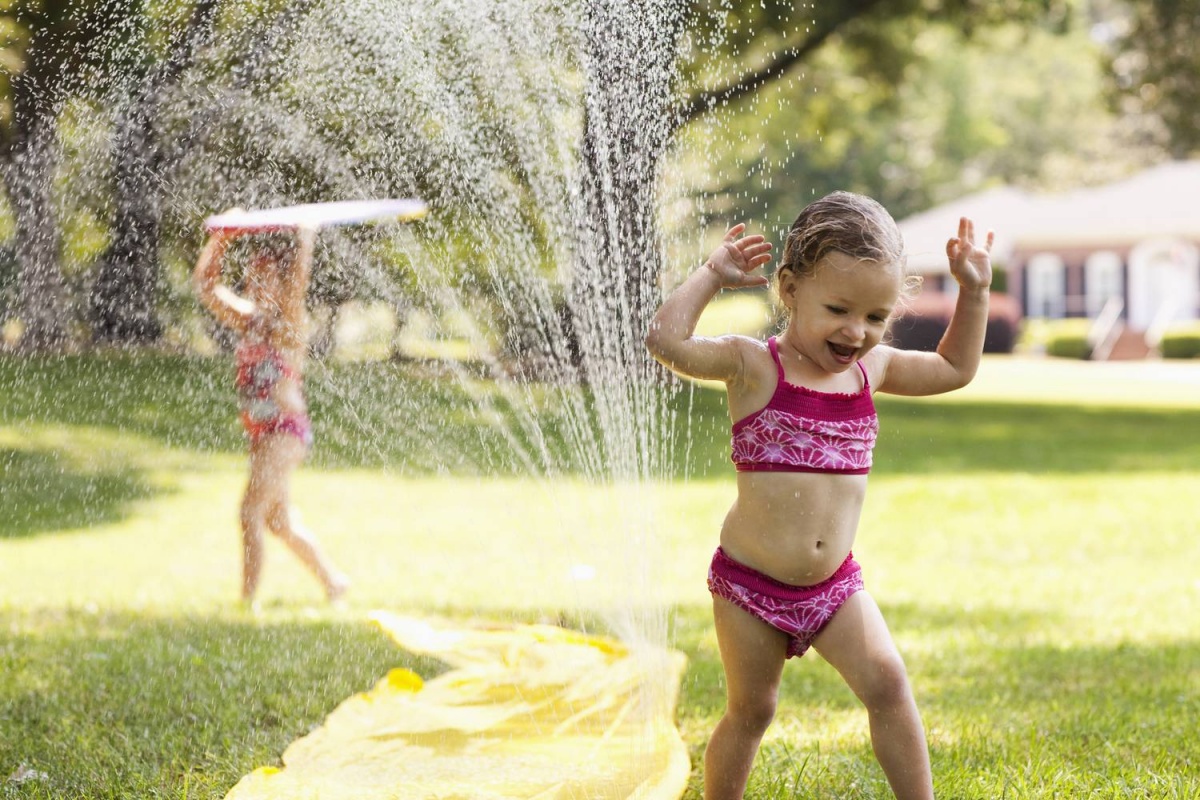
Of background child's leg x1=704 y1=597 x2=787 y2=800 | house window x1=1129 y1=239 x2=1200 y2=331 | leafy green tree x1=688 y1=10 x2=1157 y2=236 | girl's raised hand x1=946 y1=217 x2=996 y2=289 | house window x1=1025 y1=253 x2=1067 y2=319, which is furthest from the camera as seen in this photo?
house window x1=1025 y1=253 x2=1067 y2=319

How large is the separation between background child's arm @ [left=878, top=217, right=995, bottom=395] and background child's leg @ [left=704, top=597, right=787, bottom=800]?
62cm

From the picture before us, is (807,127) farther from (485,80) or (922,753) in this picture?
(922,753)

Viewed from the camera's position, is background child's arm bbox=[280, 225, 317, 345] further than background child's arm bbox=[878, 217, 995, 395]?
Yes

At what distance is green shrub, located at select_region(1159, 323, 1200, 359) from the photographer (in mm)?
27297

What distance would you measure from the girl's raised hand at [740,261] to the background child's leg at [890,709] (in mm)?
716

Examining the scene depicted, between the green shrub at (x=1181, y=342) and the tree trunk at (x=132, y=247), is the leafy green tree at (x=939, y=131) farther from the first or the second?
the tree trunk at (x=132, y=247)

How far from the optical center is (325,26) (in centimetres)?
478

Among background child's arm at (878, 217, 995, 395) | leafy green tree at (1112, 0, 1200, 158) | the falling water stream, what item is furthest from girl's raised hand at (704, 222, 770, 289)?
leafy green tree at (1112, 0, 1200, 158)

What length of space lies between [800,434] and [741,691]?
528mm

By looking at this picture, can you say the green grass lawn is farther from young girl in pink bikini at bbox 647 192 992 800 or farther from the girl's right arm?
the girl's right arm

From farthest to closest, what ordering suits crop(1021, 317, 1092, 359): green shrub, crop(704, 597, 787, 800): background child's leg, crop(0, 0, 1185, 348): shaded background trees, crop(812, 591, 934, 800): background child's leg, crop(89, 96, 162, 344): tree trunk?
crop(1021, 317, 1092, 359): green shrub < crop(89, 96, 162, 344): tree trunk < crop(0, 0, 1185, 348): shaded background trees < crop(704, 597, 787, 800): background child's leg < crop(812, 591, 934, 800): background child's leg

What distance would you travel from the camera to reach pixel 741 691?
2699 millimetres

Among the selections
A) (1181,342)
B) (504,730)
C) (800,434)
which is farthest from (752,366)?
(1181,342)

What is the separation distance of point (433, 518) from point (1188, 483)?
202 inches
